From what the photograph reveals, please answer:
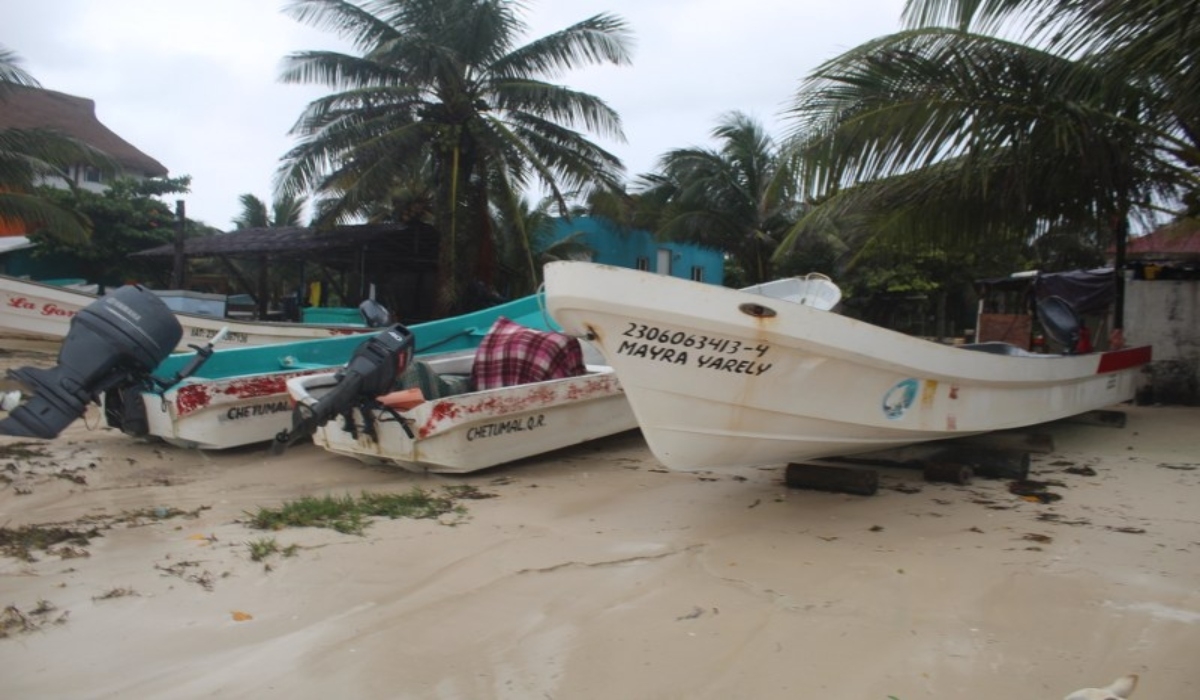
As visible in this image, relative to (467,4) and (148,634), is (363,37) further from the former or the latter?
(148,634)

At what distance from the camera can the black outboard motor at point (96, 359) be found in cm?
530

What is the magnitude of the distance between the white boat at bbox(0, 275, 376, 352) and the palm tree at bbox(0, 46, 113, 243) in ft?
14.2

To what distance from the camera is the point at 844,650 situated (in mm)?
3260

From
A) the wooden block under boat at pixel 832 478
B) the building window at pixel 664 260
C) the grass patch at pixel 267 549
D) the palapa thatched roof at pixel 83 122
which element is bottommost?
the grass patch at pixel 267 549

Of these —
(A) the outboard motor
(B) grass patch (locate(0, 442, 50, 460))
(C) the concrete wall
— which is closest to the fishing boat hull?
(B) grass patch (locate(0, 442, 50, 460))

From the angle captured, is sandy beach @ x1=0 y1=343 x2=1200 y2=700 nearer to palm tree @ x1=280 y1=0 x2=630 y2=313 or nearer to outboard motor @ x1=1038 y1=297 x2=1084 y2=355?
outboard motor @ x1=1038 y1=297 x2=1084 y2=355

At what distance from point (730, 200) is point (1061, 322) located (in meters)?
15.6

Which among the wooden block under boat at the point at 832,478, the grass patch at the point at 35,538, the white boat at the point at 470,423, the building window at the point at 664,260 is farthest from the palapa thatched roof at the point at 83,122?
the wooden block under boat at the point at 832,478

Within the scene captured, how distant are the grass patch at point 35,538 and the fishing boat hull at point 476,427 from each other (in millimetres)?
1434

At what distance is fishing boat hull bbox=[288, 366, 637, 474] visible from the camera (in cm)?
607

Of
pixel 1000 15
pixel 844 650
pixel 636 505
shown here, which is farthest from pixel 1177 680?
pixel 1000 15

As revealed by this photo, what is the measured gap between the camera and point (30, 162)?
1590 cm

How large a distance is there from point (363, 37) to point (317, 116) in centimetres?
167

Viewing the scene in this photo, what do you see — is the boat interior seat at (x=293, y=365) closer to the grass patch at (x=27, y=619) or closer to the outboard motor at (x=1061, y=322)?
the grass patch at (x=27, y=619)
